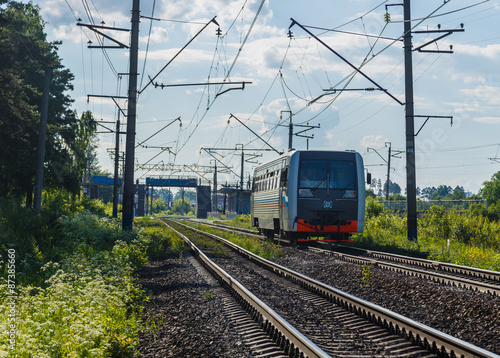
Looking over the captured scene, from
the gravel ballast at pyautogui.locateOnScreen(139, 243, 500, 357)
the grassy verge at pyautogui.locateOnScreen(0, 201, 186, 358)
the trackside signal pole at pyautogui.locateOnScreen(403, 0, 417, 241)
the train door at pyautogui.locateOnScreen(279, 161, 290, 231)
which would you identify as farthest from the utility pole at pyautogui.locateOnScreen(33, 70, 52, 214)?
the trackside signal pole at pyautogui.locateOnScreen(403, 0, 417, 241)

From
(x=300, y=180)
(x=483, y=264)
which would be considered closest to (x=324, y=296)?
(x=483, y=264)

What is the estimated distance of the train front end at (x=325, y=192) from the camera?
62.9 ft

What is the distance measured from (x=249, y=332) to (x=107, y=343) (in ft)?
6.56

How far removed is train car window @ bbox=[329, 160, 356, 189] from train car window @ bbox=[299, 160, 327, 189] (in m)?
0.29

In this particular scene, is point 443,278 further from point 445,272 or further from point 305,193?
point 305,193

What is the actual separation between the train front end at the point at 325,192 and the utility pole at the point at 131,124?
6175 millimetres

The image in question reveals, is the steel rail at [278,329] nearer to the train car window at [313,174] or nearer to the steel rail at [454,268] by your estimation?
the steel rail at [454,268]

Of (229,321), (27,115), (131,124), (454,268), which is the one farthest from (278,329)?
(27,115)

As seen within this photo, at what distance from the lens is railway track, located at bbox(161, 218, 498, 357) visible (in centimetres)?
596

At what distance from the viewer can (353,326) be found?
742 cm

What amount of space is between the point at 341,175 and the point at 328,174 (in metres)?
0.47

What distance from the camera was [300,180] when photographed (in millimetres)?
19203

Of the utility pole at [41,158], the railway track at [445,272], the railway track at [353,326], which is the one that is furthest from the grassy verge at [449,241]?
the utility pole at [41,158]

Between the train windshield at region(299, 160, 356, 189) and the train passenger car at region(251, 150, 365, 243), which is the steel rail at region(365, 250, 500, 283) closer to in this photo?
the train passenger car at region(251, 150, 365, 243)
